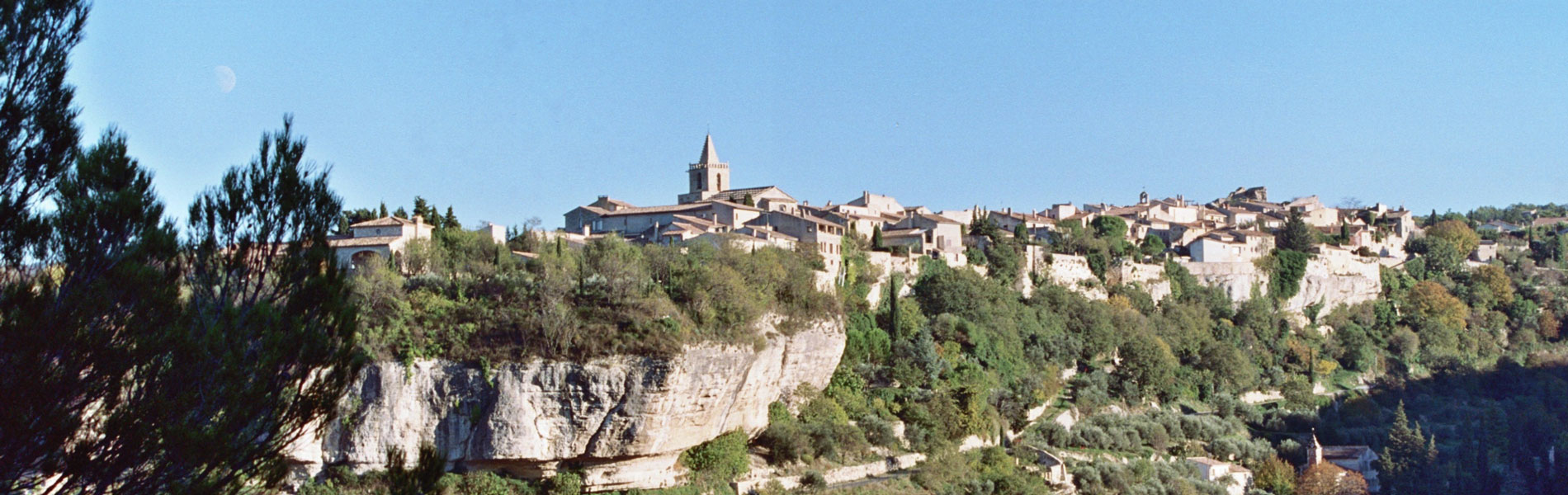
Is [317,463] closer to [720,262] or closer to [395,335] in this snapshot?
[395,335]

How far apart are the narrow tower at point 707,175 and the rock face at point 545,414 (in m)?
31.4

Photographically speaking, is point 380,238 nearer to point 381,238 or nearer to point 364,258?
point 381,238

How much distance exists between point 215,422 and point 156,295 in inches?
43.8

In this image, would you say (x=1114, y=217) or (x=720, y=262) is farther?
(x=1114, y=217)

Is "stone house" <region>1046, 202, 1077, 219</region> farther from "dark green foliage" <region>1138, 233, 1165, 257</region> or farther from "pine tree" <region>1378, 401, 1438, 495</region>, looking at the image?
"pine tree" <region>1378, 401, 1438, 495</region>

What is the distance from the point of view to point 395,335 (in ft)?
104

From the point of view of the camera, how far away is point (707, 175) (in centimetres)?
6594

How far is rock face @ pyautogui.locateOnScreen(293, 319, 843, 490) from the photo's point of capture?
103ft

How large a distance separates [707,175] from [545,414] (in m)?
34.4

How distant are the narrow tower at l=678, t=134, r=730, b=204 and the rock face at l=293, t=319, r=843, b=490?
1238 inches

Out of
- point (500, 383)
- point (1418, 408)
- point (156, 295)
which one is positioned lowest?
point (1418, 408)

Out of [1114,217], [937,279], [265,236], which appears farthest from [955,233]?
[265,236]

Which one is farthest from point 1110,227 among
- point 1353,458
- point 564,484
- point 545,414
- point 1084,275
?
point 545,414

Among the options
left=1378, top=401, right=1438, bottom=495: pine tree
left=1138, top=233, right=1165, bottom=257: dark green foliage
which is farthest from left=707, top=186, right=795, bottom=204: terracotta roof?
left=1378, top=401, right=1438, bottom=495: pine tree
